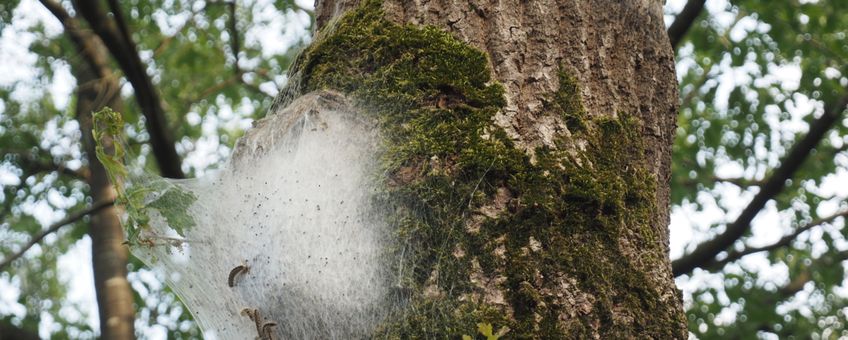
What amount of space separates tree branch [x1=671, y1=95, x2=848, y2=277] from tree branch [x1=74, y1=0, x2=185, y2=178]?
391cm

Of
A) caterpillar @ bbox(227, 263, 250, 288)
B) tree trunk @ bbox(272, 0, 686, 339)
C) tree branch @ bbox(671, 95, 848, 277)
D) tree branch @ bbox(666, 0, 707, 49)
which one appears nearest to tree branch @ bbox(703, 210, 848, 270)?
tree branch @ bbox(671, 95, 848, 277)

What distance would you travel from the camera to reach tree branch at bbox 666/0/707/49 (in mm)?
5258

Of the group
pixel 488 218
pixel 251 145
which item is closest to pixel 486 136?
pixel 488 218

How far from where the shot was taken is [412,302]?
1.72 meters

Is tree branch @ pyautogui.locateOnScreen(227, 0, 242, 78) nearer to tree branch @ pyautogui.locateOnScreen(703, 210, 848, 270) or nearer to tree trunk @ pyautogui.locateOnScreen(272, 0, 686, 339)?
tree branch @ pyautogui.locateOnScreen(703, 210, 848, 270)

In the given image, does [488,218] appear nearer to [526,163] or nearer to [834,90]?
[526,163]

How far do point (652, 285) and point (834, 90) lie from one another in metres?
5.01

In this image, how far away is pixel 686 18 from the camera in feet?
17.3

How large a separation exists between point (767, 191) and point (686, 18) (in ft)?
5.67

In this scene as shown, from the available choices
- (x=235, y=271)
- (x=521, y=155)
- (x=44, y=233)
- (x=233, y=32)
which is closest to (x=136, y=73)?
(x=233, y=32)

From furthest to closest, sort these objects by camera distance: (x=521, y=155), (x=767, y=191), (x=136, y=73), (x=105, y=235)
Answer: (x=105, y=235), (x=767, y=191), (x=136, y=73), (x=521, y=155)

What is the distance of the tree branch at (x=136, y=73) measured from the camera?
5.38 meters

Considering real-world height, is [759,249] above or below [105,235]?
below

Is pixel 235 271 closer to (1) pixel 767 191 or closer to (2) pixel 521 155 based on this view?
(2) pixel 521 155
